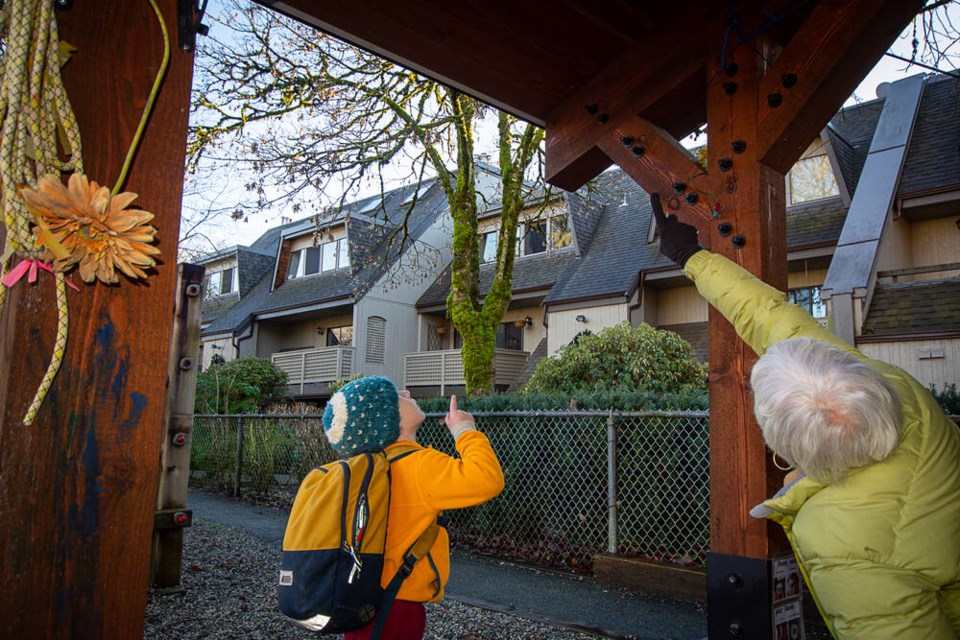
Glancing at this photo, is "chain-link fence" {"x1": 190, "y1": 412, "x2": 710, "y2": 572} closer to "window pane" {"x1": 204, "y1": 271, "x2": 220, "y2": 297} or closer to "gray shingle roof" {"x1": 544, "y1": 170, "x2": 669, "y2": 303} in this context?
"gray shingle roof" {"x1": 544, "y1": 170, "x2": 669, "y2": 303}

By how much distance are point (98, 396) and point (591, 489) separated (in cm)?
556

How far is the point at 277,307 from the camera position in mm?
23812

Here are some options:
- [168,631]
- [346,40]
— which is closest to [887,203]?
[346,40]

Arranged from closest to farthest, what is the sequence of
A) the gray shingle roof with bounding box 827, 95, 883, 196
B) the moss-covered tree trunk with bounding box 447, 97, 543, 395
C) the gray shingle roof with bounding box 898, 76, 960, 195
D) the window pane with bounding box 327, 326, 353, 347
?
the moss-covered tree trunk with bounding box 447, 97, 543, 395, the gray shingle roof with bounding box 898, 76, 960, 195, the gray shingle roof with bounding box 827, 95, 883, 196, the window pane with bounding box 327, 326, 353, 347

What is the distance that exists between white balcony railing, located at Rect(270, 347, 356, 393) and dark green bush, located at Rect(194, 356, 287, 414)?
6.99 ft

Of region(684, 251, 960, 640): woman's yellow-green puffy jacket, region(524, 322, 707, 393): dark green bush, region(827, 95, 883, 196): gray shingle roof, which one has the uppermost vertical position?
region(827, 95, 883, 196): gray shingle roof

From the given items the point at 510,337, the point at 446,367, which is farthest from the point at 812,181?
the point at 446,367

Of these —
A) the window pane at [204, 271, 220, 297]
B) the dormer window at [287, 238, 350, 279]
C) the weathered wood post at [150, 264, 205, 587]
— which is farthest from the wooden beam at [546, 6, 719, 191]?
the window pane at [204, 271, 220, 297]

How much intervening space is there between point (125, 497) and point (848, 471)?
5.44 feet

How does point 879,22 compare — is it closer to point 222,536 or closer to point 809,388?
point 809,388

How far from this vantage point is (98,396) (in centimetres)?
130

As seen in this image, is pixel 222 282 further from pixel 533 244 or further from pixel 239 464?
pixel 239 464

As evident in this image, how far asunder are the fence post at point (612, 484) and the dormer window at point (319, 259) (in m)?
18.0

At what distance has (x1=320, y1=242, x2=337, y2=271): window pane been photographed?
2430cm
